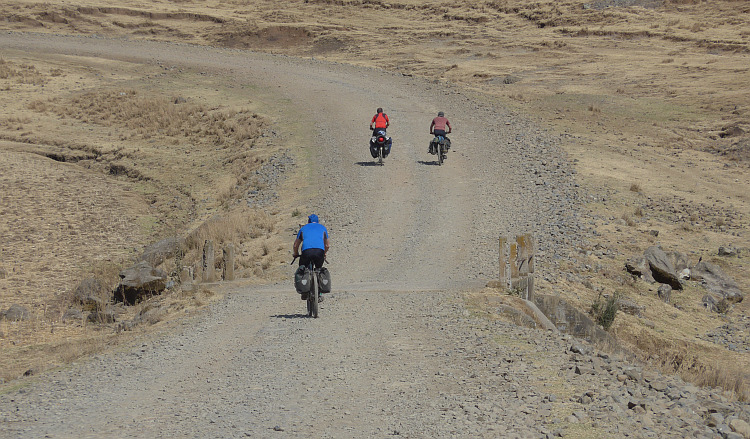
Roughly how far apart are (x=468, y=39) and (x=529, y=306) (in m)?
40.9

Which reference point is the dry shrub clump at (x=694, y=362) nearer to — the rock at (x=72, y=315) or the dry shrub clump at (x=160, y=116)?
the rock at (x=72, y=315)

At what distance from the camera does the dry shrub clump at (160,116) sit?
35000 mm

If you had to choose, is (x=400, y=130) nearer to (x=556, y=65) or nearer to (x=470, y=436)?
(x=556, y=65)

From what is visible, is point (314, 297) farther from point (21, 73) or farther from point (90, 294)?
point (21, 73)

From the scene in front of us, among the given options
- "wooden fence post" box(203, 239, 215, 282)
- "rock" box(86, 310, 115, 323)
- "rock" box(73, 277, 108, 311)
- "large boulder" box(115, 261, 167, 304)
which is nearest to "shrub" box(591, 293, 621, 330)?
"wooden fence post" box(203, 239, 215, 282)

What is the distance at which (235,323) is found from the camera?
14.2m

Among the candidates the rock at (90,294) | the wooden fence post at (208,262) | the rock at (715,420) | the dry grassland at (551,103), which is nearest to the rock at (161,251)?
the dry grassland at (551,103)

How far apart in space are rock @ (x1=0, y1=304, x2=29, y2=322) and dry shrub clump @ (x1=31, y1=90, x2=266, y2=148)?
14812 mm

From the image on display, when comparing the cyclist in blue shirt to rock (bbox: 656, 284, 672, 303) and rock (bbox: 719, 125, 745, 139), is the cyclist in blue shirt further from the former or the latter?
rock (bbox: 719, 125, 745, 139)

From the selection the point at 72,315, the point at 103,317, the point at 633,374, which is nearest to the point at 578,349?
the point at 633,374

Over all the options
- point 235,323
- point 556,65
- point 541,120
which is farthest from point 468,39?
point 235,323

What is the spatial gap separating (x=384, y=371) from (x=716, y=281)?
1324cm

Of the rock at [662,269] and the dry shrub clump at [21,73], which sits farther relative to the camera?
the dry shrub clump at [21,73]

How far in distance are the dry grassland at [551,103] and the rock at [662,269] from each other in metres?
0.39
